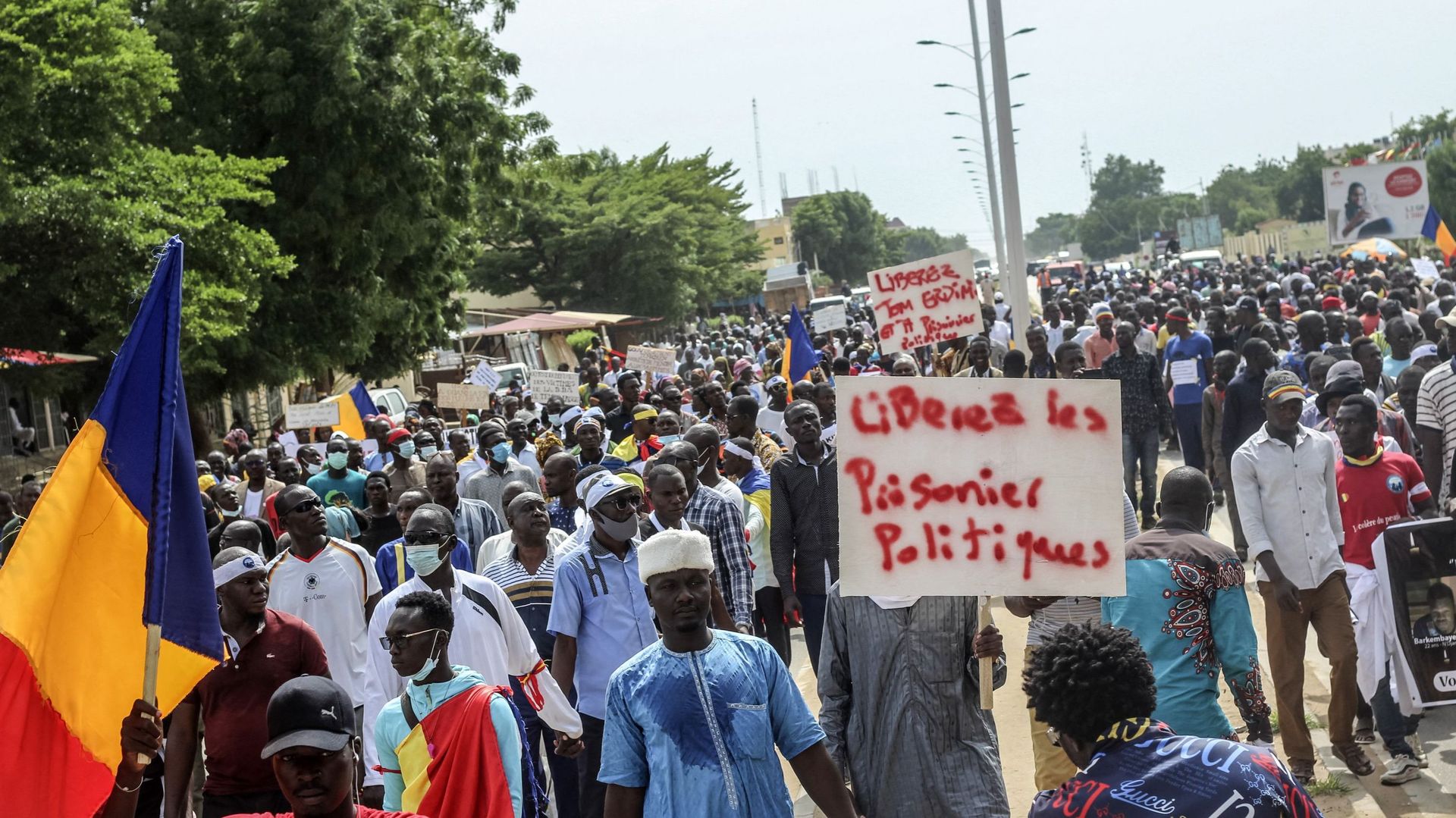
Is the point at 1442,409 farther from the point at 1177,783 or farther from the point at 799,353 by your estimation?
the point at 799,353

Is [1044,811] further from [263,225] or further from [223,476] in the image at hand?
[263,225]

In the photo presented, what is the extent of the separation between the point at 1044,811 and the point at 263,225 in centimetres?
2834

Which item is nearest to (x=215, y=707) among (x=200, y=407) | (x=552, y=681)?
(x=552, y=681)

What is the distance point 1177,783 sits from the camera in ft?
11.2

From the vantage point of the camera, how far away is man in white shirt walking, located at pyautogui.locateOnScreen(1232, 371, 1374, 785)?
694cm

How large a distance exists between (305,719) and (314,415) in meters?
15.5

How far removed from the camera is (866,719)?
16.3 feet

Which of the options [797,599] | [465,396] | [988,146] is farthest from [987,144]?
[797,599]

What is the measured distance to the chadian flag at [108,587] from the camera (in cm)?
398

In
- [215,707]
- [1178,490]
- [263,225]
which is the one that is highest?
[263,225]

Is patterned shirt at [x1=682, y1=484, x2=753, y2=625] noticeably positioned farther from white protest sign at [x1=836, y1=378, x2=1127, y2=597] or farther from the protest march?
white protest sign at [x1=836, y1=378, x2=1127, y2=597]

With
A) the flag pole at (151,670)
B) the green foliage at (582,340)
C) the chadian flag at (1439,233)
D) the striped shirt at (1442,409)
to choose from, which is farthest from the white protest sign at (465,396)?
the green foliage at (582,340)

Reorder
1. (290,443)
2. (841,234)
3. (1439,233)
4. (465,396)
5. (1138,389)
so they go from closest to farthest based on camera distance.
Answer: (1138,389) → (290,443) → (465,396) → (1439,233) → (841,234)

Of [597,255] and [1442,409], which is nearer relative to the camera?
[1442,409]
